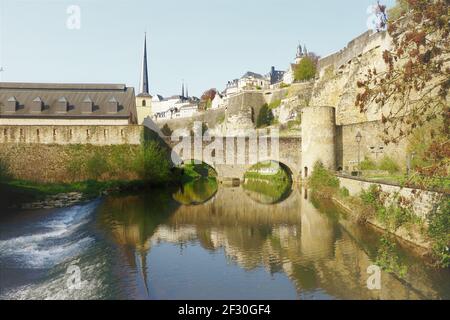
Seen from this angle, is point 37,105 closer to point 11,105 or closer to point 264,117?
point 11,105

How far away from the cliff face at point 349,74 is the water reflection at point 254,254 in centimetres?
1705

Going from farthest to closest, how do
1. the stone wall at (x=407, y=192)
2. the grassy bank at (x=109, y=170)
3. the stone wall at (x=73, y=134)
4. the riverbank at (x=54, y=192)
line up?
the stone wall at (x=73, y=134), the grassy bank at (x=109, y=170), the riverbank at (x=54, y=192), the stone wall at (x=407, y=192)

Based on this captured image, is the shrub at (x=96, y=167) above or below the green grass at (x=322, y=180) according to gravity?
above

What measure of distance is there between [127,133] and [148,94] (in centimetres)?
3039

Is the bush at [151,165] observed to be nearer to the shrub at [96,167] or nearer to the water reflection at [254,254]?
the shrub at [96,167]

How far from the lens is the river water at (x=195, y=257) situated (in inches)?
299

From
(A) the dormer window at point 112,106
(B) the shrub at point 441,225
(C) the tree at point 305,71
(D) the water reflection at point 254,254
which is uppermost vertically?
(C) the tree at point 305,71

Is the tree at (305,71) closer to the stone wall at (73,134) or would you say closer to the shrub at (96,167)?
the stone wall at (73,134)

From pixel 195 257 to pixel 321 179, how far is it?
1471cm

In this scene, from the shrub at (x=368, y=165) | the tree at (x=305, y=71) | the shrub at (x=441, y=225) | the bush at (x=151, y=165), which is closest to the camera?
the shrub at (x=441, y=225)

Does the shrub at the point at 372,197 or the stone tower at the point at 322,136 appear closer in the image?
the shrub at the point at 372,197

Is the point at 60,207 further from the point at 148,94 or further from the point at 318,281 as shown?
the point at 148,94

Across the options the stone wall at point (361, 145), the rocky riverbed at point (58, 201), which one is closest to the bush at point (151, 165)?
the rocky riverbed at point (58, 201)

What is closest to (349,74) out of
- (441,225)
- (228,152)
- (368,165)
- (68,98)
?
A: (368,165)
